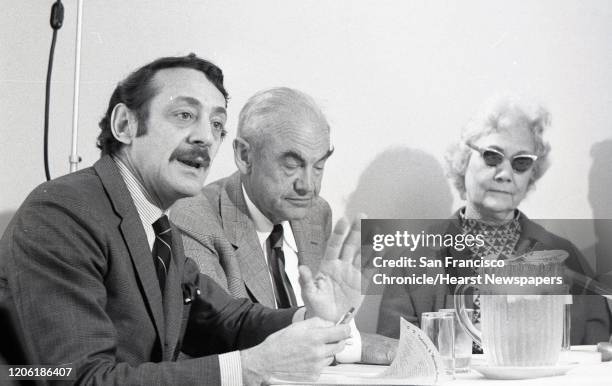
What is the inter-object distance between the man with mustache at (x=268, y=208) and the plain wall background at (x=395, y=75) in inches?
1.3

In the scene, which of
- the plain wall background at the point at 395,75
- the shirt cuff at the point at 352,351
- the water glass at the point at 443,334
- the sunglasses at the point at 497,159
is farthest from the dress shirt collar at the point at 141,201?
the sunglasses at the point at 497,159

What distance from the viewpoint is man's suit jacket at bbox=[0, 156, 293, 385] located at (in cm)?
142

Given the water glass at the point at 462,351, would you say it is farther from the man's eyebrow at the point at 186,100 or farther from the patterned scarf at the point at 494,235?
the man's eyebrow at the point at 186,100

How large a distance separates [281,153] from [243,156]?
0.30 ft

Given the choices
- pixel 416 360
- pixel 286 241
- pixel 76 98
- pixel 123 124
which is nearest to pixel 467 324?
pixel 416 360

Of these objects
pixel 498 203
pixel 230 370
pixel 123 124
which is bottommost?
pixel 230 370

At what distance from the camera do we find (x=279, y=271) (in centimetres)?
197

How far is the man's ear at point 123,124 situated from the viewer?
6.10 ft

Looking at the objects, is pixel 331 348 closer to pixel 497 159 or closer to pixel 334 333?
pixel 334 333

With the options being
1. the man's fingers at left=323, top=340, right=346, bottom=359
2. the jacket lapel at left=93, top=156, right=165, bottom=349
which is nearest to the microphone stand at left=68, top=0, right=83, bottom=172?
the jacket lapel at left=93, top=156, right=165, bottom=349

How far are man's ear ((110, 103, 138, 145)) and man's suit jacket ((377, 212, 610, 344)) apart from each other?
2.22 ft

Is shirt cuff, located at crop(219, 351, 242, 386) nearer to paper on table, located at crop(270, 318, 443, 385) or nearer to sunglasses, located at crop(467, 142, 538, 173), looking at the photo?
paper on table, located at crop(270, 318, 443, 385)

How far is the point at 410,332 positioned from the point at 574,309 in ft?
2.28

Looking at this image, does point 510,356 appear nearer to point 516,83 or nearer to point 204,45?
point 516,83
